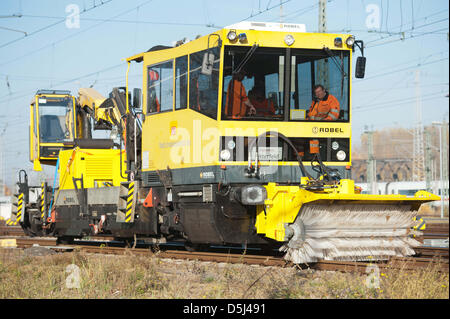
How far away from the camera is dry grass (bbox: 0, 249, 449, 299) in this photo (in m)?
6.81

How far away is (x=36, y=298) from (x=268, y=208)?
150 inches

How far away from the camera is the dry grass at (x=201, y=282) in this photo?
6809 millimetres

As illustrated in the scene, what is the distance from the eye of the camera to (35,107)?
1773cm

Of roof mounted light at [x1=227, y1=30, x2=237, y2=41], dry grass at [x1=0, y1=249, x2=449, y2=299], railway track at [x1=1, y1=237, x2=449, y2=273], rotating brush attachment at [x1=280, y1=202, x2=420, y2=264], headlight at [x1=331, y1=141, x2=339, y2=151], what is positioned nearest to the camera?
dry grass at [x1=0, y1=249, x2=449, y2=299]

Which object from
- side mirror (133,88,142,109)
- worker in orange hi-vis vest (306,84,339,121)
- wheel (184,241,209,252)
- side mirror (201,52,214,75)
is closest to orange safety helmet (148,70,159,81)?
side mirror (133,88,142,109)

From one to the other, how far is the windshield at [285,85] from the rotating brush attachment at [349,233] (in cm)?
186

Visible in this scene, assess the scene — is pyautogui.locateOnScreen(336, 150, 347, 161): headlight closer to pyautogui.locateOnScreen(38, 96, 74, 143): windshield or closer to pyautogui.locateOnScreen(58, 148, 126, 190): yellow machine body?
pyautogui.locateOnScreen(58, 148, 126, 190): yellow machine body

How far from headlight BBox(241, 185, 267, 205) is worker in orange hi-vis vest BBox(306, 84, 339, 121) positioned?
1695 millimetres

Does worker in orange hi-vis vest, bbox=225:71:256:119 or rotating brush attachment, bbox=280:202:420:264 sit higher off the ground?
worker in orange hi-vis vest, bbox=225:71:256:119

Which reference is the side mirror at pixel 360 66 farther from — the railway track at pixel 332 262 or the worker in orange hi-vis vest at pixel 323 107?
the railway track at pixel 332 262

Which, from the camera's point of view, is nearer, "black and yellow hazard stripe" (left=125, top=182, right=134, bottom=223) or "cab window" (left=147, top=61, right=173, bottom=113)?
"cab window" (left=147, top=61, right=173, bottom=113)

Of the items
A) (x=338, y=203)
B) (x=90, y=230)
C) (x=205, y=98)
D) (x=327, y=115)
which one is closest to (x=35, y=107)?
(x=90, y=230)

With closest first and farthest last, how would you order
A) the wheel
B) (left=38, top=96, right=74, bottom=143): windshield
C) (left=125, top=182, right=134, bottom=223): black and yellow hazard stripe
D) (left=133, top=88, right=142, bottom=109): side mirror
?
the wheel, (left=133, top=88, right=142, bottom=109): side mirror, (left=125, top=182, right=134, bottom=223): black and yellow hazard stripe, (left=38, top=96, right=74, bottom=143): windshield

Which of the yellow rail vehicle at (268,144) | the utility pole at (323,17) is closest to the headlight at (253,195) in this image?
the yellow rail vehicle at (268,144)
